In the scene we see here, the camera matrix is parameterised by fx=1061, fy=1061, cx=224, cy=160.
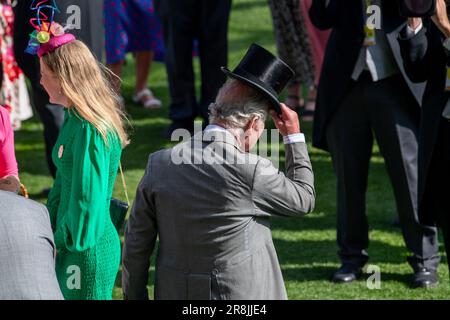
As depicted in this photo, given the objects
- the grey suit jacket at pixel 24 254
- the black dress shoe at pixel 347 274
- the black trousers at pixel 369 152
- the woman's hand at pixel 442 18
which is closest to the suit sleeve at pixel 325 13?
the black trousers at pixel 369 152

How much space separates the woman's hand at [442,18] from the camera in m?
4.88

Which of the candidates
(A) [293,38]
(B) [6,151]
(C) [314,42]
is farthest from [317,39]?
(B) [6,151]

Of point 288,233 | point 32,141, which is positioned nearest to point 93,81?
point 288,233

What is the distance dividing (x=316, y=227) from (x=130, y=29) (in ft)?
11.9

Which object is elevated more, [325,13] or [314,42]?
[325,13]

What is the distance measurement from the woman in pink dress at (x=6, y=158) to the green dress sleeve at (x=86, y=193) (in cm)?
45

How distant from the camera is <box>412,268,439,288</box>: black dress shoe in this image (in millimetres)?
6008

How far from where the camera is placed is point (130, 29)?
33.0ft

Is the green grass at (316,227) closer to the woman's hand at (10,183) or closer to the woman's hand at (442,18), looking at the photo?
the woman's hand at (10,183)

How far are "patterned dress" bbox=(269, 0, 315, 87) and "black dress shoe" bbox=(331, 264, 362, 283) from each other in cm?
377

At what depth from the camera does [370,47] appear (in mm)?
5910

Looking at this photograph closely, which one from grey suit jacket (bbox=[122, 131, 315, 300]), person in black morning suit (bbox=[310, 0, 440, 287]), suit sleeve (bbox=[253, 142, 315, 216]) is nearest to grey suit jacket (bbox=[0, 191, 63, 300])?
grey suit jacket (bbox=[122, 131, 315, 300])

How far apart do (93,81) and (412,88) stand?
2.21 metres

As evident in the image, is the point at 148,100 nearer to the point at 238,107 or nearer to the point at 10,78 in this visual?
the point at 10,78
